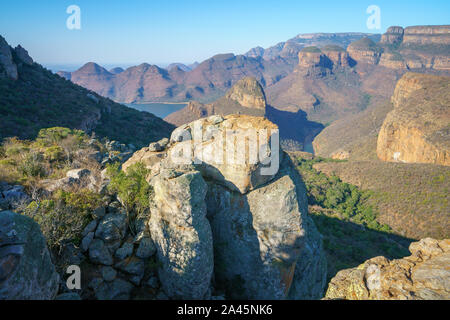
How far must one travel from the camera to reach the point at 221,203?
36.5 feet

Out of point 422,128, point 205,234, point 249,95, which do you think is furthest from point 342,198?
point 249,95

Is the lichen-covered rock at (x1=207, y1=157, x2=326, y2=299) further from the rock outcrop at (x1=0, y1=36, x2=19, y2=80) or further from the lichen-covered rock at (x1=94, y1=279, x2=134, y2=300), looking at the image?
the rock outcrop at (x1=0, y1=36, x2=19, y2=80)

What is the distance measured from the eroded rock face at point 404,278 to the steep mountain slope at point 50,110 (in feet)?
112

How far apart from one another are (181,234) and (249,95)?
5582 inches

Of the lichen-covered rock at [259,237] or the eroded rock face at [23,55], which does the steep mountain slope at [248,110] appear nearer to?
the eroded rock face at [23,55]

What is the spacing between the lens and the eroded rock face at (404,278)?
6973mm

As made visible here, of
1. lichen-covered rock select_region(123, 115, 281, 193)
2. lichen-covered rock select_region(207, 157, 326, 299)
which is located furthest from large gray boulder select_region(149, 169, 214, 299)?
lichen-covered rock select_region(207, 157, 326, 299)

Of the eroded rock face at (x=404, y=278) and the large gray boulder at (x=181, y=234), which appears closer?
the eroded rock face at (x=404, y=278)

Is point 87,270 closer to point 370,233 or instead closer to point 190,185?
Result: point 190,185

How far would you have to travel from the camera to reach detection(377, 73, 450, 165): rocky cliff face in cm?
5272

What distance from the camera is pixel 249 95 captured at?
143m

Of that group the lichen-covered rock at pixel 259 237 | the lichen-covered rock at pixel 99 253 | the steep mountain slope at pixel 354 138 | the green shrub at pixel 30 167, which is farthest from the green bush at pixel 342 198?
the green shrub at pixel 30 167

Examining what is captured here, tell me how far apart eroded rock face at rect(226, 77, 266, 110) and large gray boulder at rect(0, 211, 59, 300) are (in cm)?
14249

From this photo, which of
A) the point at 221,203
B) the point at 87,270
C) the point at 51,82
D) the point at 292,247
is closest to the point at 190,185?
the point at 221,203
